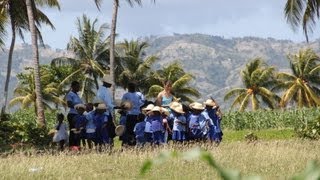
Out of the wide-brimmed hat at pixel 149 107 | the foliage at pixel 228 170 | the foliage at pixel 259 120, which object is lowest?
the foliage at pixel 259 120

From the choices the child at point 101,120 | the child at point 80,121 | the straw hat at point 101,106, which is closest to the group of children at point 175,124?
the child at point 101,120

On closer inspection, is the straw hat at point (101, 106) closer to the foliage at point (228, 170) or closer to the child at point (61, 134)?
the child at point (61, 134)

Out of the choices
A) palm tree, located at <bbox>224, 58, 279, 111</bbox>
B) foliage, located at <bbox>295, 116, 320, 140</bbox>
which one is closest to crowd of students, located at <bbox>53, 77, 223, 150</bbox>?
foliage, located at <bbox>295, 116, 320, 140</bbox>

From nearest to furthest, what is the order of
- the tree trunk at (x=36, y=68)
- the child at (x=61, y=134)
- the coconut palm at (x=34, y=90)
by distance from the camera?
the child at (x=61, y=134) → the tree trunk at (x=36, y=68) → the coconut palm at (x=34, y=90)

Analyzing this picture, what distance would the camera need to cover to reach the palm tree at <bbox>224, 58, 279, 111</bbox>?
179ft

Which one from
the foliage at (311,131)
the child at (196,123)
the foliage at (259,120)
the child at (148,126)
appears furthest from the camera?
the foliage at (259,120)

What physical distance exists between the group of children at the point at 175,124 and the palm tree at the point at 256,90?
40.4 meters

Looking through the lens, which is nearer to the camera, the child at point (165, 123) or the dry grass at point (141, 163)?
the dry grass at point (141, 163)

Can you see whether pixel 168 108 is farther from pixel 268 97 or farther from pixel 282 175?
pixel 268 97

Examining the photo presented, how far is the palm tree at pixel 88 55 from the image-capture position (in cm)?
4784

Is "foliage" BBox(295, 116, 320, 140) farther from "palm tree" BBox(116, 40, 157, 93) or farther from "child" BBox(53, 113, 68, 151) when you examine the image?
"palm tree" BBox(116, 40, 157, 93)

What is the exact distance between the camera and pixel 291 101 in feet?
170

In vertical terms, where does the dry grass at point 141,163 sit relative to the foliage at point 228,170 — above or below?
below

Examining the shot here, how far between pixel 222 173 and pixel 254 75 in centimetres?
5559
